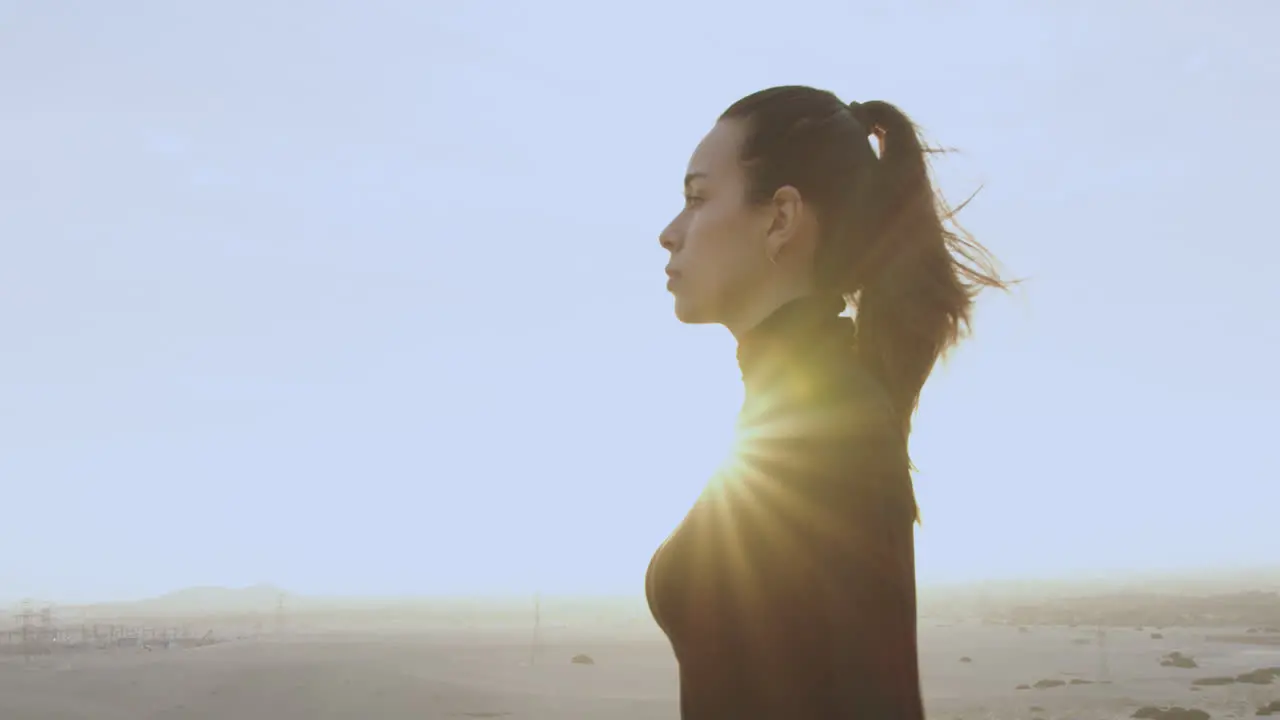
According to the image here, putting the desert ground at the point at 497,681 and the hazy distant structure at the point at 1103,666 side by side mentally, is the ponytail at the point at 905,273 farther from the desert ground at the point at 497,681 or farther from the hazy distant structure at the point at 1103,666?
the hazy distant structure at the point at 1103,666

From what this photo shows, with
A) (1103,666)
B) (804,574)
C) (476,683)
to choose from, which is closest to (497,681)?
(476,683)

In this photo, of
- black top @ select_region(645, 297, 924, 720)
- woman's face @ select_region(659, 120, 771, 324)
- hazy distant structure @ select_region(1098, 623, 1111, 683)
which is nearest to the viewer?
black top @ select_region(645, 297, 924, 720)

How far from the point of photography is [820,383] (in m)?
1.67

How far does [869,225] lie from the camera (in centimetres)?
189

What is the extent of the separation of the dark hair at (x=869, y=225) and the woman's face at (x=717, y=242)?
0.03 meters

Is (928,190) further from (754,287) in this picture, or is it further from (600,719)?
(600,719)

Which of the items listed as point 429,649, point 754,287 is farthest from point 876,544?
point 429,649

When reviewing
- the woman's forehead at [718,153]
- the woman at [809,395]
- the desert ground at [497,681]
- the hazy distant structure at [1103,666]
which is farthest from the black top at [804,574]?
the hazy distant structure at [1103,666]

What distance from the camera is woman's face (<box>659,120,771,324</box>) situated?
71.4 inches

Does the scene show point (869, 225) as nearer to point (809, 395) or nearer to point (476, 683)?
point (809, 395)

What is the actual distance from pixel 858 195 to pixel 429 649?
197ft

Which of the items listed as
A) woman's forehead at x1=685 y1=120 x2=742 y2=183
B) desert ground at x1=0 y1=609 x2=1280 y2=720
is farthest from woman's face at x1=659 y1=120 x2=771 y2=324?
desert ground at x1=0 y1=609 x2=1280 y2=720

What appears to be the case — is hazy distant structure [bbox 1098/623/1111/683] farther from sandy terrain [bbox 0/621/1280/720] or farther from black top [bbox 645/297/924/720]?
black top [bbox 645/297/924/720]

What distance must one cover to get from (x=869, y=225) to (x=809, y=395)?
36 centimetres
